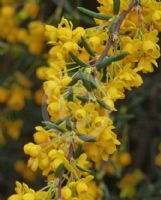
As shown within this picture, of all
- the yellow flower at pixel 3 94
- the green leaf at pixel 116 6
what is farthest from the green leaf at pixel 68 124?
the yellow flower at pixel 3 94

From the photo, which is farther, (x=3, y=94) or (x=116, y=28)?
(x=3, y=94)

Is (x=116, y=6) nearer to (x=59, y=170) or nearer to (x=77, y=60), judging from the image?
(x=77, y=60)

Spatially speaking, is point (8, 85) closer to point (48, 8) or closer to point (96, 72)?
point (48, 8)

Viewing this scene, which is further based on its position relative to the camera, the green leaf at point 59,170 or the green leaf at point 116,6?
the green leaf at point 116,6

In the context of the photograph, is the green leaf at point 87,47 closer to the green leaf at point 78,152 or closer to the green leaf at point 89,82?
the green leaf at point 89,82

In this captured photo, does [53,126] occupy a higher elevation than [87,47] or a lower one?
lower

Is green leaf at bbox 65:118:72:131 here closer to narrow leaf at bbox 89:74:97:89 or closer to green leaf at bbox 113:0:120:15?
narrow leaf at bbox 89:74:97:89

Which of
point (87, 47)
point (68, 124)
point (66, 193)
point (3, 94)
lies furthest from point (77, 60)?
point (3, 94)

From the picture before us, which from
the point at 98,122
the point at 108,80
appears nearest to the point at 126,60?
the point at 108,80

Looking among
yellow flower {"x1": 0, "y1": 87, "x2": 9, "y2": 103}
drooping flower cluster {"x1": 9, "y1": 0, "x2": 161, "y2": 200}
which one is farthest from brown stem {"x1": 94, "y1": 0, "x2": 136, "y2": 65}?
yellow flower {"x1": 0, "y1": 87, "x2": 9, "y2": 103}
